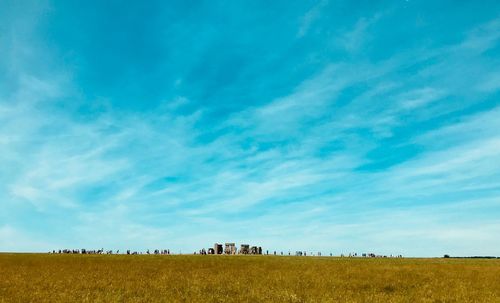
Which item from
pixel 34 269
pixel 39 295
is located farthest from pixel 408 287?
pixel 34 269

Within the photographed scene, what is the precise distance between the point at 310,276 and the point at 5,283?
23.2m

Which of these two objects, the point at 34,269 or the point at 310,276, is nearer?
the point at 310,276

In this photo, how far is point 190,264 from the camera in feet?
149

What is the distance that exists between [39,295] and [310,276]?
65.9 ft

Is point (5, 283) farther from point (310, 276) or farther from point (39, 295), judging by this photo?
point (310, 276)

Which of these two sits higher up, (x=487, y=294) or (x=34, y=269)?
(x=34, y=269)

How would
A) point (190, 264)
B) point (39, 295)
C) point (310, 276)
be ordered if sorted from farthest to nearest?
point (190, 264), point (310, 276), point (39, 295)

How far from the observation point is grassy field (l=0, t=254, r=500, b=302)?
1105 inches

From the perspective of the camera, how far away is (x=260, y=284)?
107 ft

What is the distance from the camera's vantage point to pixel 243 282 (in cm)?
3344


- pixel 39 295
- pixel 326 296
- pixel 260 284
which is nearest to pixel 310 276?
pixel 260 284

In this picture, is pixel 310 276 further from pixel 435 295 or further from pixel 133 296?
pixel 133 296

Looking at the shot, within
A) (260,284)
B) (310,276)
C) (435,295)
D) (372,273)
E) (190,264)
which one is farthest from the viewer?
(190,264)

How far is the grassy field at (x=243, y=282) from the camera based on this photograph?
92.1 ft
